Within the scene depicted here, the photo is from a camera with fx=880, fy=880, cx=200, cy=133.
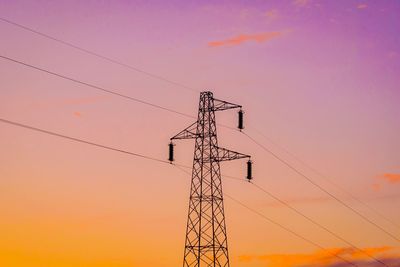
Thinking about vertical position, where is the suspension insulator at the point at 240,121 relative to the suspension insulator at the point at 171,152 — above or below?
above

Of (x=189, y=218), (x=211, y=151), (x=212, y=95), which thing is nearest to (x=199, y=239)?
(x=189, y=218)

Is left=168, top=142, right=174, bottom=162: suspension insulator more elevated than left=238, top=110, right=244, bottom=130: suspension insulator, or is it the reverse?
left=238, top=110, right=244, bottom=130: suspension insulator

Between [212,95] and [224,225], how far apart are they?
34.2 ft

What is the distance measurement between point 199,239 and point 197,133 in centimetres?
834

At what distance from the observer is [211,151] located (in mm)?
70062

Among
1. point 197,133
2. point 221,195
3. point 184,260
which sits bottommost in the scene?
point 184,260

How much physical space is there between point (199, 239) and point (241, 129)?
974cm

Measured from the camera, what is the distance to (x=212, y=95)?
70438 mm

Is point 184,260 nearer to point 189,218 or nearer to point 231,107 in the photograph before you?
point 189,218

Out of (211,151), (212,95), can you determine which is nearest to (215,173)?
(211,151)

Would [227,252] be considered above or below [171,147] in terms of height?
below

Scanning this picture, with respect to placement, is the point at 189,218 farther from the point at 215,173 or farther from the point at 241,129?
the point at 241,129

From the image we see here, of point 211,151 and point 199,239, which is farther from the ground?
point 211,151

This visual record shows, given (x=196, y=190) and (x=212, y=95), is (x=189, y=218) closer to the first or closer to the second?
(x=196, y=190)
